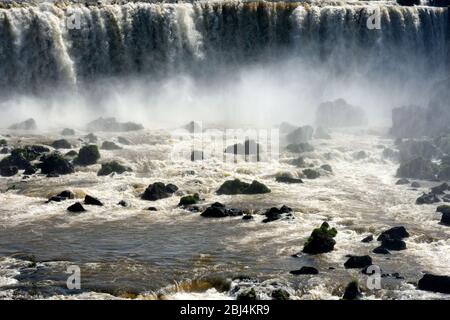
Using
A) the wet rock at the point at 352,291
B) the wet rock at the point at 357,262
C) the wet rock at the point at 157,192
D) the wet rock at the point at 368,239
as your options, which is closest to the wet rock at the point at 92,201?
the wet rock at the point at 157,192

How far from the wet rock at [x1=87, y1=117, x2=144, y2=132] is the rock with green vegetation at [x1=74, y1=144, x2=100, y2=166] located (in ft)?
34.6

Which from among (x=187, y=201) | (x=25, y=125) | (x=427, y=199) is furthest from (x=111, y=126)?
(x=427, y=199)

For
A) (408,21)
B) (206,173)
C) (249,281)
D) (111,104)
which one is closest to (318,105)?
(408,21)

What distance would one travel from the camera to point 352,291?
74.1 feet

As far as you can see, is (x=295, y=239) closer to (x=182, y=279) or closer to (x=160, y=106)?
(x=182, y=279)

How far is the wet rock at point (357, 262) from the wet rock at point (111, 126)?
3140 cm

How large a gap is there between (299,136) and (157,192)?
62.7 feet

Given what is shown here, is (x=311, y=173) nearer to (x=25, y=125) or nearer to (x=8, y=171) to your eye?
(x=8, y=171)

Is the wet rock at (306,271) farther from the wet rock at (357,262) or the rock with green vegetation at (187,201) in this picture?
the rock with green vegetation at (187,201)

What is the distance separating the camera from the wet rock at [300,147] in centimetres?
4789

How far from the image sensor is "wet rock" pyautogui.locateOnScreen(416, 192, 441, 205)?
1416 inches

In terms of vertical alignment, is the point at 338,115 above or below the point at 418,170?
above

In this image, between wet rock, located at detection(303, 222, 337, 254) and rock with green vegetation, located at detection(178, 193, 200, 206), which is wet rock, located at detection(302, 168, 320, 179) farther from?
wet rock, located at detection(303, 222, 337, 254)

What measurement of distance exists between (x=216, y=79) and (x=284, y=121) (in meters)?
9.86
